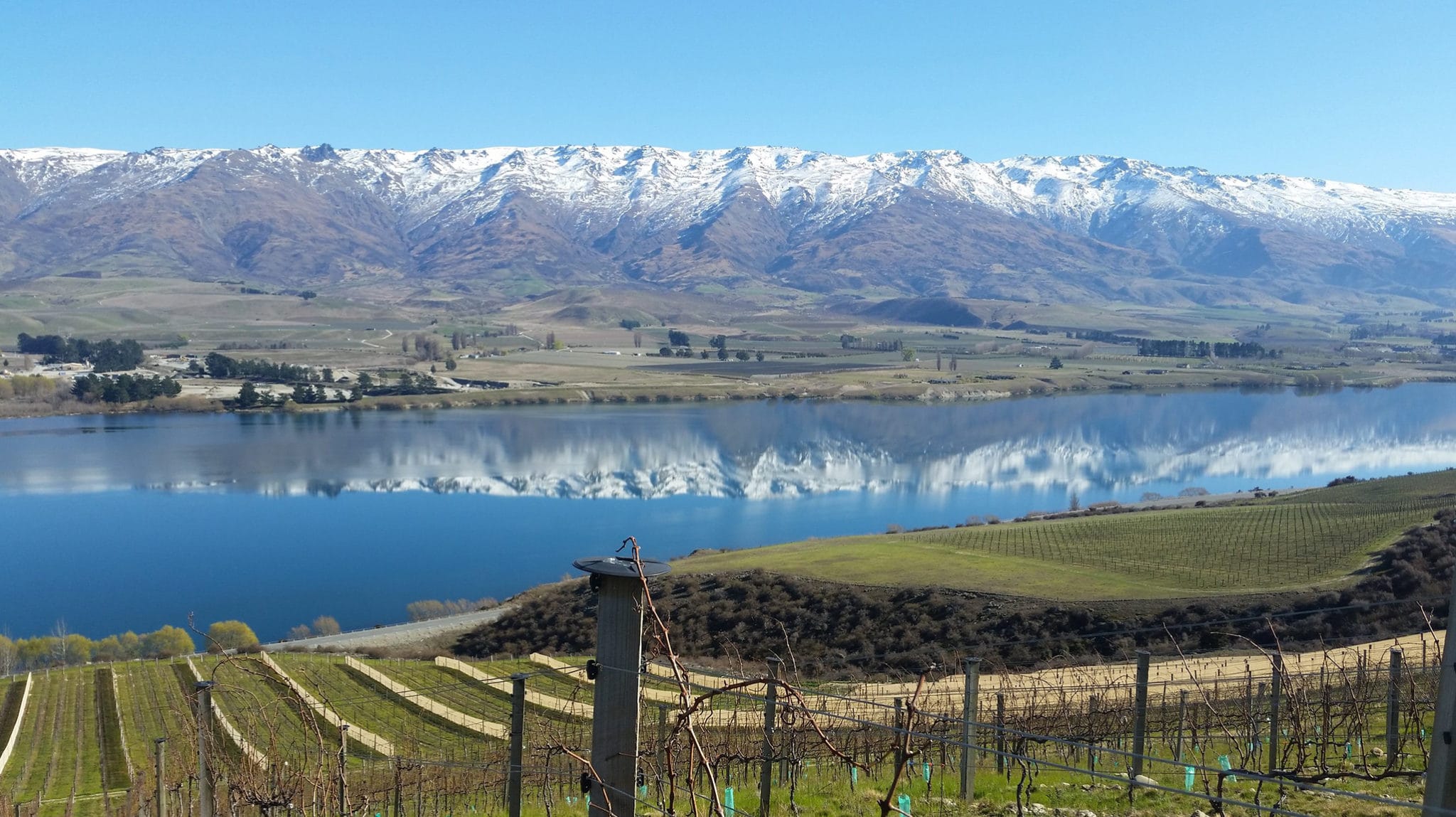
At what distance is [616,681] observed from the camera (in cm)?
238

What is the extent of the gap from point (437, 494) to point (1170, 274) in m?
180

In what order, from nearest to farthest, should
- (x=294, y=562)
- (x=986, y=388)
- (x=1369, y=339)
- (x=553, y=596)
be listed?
(x=553, y=596) < (x=294, y=562) < (x=986, y=388) < (x=1369, y=339)

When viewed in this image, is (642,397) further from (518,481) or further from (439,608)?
(439,608)

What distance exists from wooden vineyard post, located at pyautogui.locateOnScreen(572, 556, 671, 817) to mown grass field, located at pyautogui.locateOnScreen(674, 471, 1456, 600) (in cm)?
1340

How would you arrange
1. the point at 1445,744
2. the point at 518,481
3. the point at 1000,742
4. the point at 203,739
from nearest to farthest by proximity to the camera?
1. the point at 1445,744
2. the point at 203,739
3. the point at 1000,742
4. the point at 518,481

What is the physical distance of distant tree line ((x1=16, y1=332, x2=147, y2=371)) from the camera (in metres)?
64.4

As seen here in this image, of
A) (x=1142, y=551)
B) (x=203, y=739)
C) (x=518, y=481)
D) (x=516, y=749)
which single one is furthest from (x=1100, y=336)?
(x=203, y=739)

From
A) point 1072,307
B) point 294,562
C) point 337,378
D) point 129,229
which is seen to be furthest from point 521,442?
point 129,229

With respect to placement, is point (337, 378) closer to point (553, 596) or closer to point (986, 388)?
point (986, 388)

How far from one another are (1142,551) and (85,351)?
70.0 metres

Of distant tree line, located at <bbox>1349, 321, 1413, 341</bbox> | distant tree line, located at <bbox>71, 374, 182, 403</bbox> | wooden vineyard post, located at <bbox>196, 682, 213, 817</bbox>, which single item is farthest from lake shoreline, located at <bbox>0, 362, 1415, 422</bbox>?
wooden vineyard post, located at <bbox>196, 682, 213, 817</bbox>

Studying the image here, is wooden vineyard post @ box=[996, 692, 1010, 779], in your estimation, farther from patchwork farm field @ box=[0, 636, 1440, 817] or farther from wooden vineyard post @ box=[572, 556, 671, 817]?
wooden vineyard post @ box=[572, 556, 671, 817]

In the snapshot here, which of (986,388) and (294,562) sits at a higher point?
(986,388)

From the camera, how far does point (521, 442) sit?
138ft
